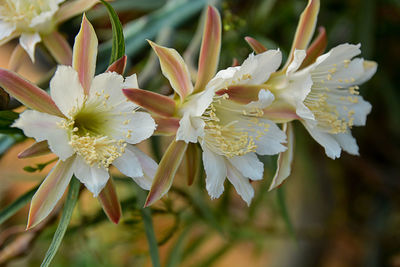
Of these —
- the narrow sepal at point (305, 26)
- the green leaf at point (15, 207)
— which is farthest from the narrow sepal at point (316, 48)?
the green leaf at point (15, 207)

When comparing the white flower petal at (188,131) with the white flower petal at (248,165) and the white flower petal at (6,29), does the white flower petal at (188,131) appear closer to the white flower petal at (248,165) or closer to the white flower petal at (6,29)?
the white flower petal at (248,165)

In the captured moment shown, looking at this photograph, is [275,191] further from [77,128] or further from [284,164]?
[77,128]

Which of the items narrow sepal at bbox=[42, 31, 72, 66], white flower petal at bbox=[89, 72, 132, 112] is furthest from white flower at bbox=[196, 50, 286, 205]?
narrow sepal at bbox=[42, 31, 72, 66]

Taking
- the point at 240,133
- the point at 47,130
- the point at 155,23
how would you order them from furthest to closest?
the point at 155,23, the point at 240,133, the point at 47,130

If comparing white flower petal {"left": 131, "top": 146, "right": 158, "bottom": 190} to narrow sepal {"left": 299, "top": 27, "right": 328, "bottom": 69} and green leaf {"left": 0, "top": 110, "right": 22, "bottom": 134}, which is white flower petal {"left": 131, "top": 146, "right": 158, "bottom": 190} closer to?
green leaf {"left": 0, "top": 110, "right": 22, "bottom": 134}

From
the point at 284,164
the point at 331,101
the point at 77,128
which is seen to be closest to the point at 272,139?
the point at 284,164
